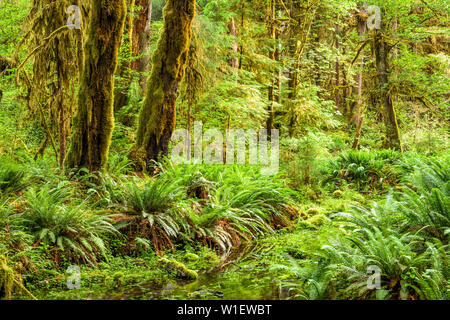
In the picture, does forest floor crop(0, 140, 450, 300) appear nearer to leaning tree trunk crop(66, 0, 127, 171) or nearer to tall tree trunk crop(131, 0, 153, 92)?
leaning tree trunk crop(66, 0, 127, 171)

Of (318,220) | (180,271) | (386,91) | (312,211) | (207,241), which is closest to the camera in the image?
(180,271)

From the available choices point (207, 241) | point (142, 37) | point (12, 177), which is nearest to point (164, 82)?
point (12, 177)

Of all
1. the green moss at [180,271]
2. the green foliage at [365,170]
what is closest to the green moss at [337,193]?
the green foliage at [365,170]

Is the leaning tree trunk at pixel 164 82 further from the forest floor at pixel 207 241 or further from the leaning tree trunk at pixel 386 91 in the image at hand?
the leaning tree trunk at pixel 386 91

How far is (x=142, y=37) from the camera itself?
39.0 feet

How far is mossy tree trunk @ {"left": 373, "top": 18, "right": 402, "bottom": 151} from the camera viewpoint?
12.6 m

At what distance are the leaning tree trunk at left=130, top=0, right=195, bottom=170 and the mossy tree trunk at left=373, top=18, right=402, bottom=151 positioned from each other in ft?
26.8

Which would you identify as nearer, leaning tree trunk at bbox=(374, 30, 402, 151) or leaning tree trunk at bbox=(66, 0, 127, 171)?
leaning tree trunk at bbox=(66, 0, 127, 171)

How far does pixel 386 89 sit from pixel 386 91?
0.08 meters

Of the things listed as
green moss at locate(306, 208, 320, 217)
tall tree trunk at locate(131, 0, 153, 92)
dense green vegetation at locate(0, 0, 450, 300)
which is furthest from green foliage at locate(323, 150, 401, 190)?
tall tree trunk at locate(131, 0, 153, 92)

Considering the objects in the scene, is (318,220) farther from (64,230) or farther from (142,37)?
(142,37)

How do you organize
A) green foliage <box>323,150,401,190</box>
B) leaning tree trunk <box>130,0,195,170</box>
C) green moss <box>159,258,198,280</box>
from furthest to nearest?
green foliage <box>323,150,401,190</box>
leaning tree trunk <box>130,0,195,170</box>
green moss <box>159,258,198,280</box>

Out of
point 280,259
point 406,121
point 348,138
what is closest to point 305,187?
point 280,259
